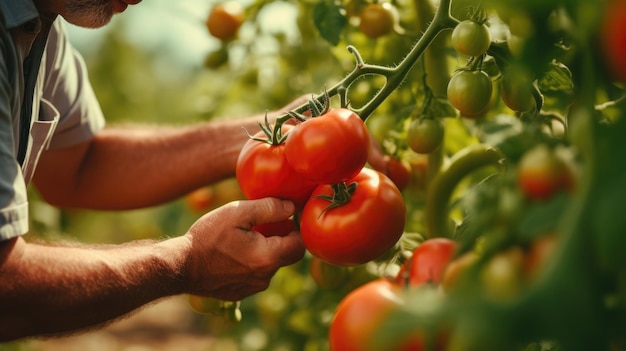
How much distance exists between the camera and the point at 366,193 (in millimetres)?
1071

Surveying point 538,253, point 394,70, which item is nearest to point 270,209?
point 394,70

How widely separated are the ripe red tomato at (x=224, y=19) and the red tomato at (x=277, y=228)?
104 centimetres

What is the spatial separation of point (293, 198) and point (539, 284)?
73cm

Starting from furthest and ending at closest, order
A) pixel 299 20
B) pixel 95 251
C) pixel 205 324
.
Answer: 1. pixel 205 324
2. pixel 299 20
3. pixel 95 251

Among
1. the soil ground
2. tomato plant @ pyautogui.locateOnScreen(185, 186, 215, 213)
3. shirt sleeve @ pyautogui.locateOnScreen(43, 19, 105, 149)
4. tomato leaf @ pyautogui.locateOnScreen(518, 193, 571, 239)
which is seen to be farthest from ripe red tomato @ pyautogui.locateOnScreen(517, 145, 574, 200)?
the soil ground

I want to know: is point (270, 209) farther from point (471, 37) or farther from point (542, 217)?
point (542, 217)

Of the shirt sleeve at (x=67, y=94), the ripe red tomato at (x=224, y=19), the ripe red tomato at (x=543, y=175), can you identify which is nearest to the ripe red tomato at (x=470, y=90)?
the ripe red tomato at (x=543, y=175)

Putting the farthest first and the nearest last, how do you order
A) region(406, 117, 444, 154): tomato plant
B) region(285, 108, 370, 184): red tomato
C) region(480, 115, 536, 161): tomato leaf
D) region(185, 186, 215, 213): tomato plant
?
region(185, 186, 215, 213): tomato plant, region(406, 117, 444, 154): tomato plant, region(285, 108, 370, 184): red tomato, region(480, 115, 536, 161): tomato leaf

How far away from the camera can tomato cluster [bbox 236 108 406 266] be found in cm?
102

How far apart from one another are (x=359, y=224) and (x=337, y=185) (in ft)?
0.26

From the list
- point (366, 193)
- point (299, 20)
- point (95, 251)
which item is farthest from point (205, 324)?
point (366, 193)

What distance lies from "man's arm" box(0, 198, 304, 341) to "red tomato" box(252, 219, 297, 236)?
23 millimetres

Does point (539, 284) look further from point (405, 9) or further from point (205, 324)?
point (205, 324)

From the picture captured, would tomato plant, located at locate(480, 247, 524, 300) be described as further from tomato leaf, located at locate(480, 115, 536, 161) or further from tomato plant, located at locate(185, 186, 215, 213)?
tomato plant, located at locate(185, 186, 215, 213)
